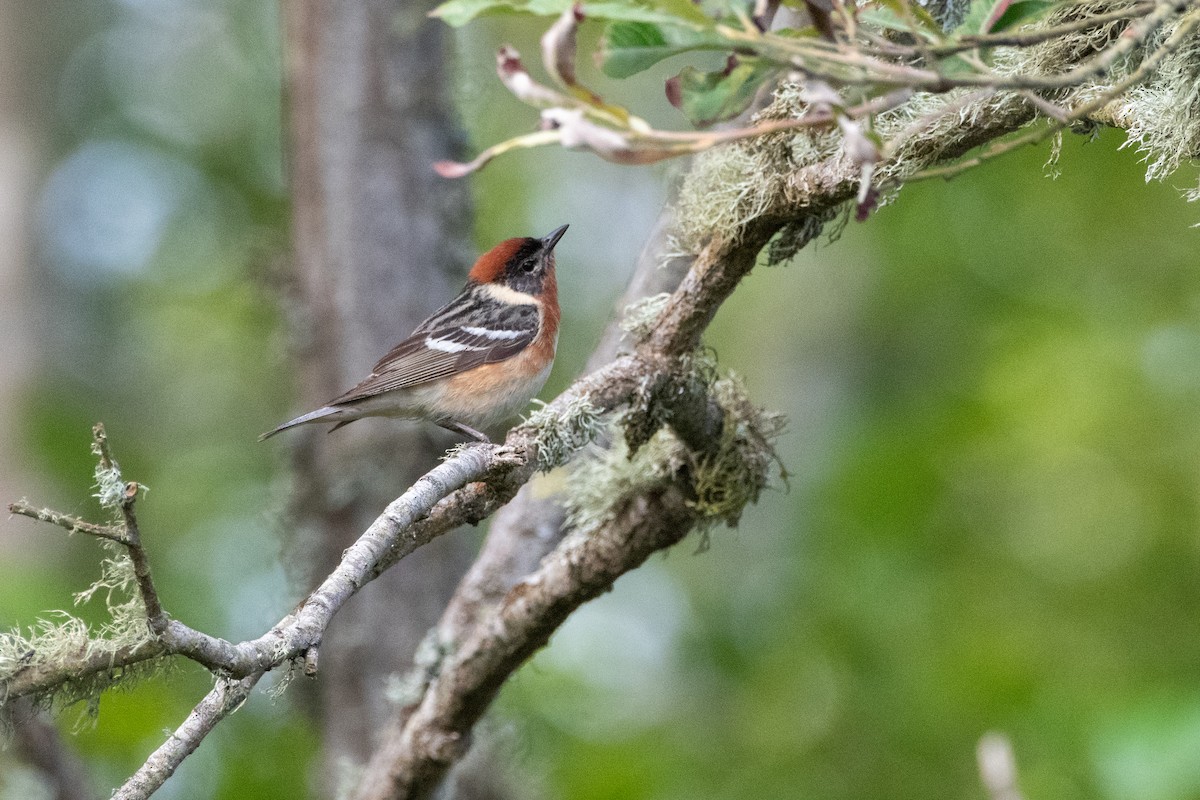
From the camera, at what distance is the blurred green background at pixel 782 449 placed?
582 centimetres

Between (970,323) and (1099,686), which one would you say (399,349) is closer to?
(1099,686)

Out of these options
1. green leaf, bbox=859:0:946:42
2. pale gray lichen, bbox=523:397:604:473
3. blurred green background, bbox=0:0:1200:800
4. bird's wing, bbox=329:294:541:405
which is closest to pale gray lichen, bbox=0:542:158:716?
pale gray lichen, bbox=523:397:604:473

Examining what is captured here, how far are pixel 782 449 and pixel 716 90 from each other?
8.08m

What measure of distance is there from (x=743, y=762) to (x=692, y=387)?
403 cm

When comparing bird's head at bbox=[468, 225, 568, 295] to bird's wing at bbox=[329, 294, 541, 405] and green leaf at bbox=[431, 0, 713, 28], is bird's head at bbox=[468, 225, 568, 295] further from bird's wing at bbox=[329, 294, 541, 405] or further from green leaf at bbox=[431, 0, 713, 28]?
green leaf at bbox=[431, 0, 713, 28]

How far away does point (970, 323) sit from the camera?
9.42 meters

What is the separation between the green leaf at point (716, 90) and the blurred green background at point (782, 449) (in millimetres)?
2344

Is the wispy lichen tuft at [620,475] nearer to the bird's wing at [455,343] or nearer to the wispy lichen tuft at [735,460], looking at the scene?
the wispy lichen tuft at [735,460]

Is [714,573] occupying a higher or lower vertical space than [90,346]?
lower

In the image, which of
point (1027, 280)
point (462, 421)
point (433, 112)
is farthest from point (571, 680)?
point (1027, 280)

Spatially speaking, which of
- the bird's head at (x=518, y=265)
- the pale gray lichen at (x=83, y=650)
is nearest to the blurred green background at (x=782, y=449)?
the bird's head at (x=518, y=265)

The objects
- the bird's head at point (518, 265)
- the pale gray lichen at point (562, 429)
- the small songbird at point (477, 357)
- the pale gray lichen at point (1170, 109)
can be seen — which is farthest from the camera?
the bird's head at point (518, 265)

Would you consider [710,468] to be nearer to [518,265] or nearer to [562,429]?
[562,429]

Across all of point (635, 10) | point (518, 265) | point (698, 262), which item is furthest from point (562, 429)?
point (518, 265)
